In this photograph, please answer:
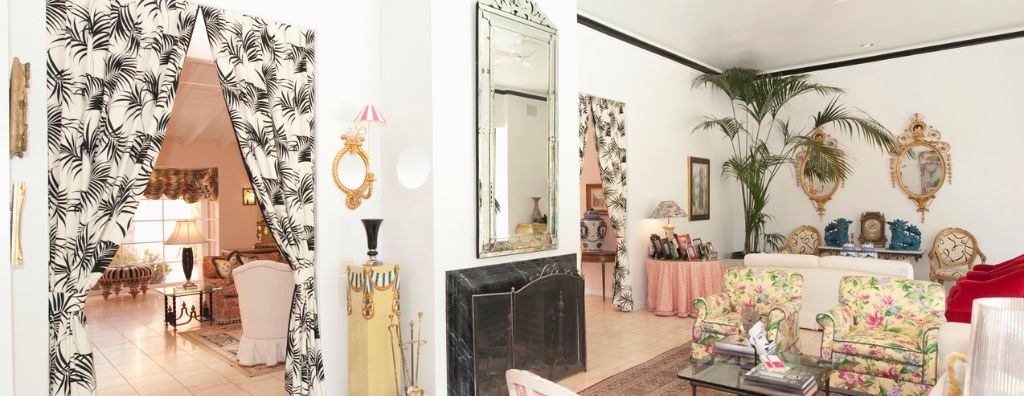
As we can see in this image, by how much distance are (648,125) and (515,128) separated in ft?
11.0

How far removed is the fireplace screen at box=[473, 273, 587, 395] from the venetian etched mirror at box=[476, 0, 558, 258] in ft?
1.05

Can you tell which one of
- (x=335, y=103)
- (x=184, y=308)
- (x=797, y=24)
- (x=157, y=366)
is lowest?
(x=157, y=366)

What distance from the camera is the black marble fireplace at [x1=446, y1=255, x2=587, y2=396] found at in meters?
3.68

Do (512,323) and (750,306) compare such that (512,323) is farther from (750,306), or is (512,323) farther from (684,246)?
(684,246)

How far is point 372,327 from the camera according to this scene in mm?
3549

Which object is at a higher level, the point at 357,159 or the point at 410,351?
the point at 357,159

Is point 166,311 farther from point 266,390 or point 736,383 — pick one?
point 736,383

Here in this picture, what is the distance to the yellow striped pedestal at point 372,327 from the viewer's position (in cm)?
355

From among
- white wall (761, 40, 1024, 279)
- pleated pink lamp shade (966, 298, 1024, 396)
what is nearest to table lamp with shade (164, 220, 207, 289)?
pleated pink lamp shade (966, 298, 1024, 396)

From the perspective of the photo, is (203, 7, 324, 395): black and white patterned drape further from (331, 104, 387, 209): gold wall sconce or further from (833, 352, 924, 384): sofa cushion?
(833, 352, 924, 384): sofa cushion

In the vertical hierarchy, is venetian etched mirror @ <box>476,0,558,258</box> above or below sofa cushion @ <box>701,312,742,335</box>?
above

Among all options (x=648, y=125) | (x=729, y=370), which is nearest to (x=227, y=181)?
(x=648, y=125)

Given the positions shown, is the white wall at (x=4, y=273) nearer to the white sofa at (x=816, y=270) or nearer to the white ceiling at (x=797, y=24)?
the white ceiling at (x=797, y=24)

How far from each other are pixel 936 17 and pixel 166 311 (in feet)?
30.2
